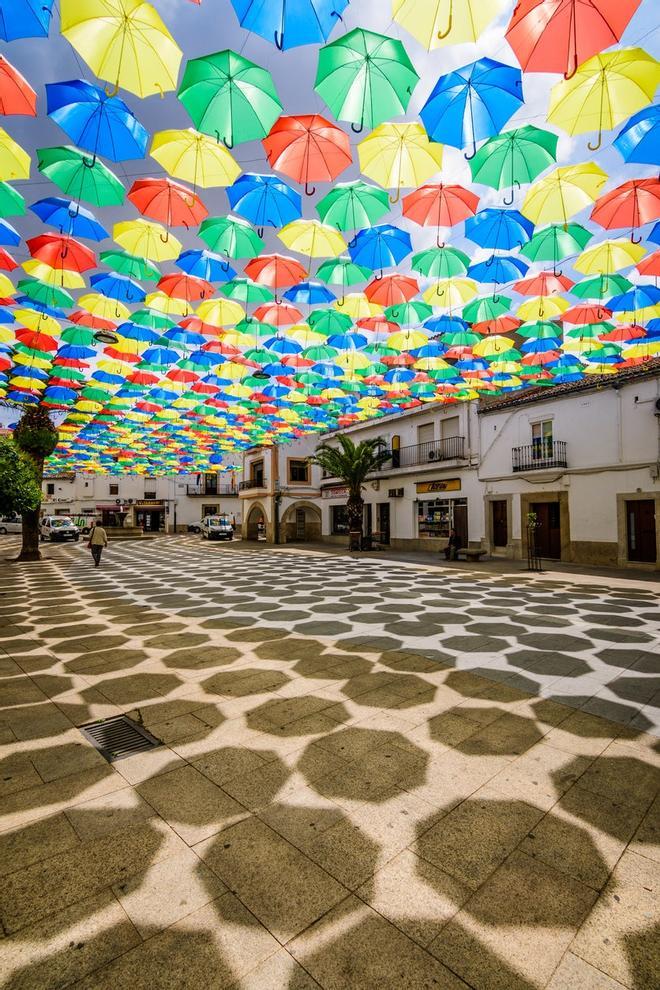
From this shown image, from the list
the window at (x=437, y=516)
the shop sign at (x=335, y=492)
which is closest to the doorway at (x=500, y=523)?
the window at (x=437, y=516)

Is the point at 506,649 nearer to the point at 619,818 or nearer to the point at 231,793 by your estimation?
the point at 619,818

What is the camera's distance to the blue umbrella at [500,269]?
8.08 meters

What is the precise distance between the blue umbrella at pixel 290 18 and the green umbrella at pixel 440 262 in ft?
14.1

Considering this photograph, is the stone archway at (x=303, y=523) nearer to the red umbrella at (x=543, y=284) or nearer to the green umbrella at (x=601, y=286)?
the red umbrella at (x=543, y=284)

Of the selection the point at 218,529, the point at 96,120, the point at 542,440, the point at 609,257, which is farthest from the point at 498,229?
the point at 218,529

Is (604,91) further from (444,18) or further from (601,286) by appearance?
(601,286)

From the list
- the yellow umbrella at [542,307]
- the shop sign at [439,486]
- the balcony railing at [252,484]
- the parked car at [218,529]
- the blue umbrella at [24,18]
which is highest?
the blue umbrella at [24,18]

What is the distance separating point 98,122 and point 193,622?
722 centimetres

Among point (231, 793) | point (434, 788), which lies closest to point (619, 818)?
point (434, 788)

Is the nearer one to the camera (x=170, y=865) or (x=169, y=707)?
(x=170, y=865)

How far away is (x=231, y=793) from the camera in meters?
2.93

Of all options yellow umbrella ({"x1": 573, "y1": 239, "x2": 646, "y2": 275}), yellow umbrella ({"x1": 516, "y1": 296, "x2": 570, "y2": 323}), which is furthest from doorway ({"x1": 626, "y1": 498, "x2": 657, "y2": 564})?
yellow umbrella ({"x1": 573, "y1": 239, "x2": 646, "y2": 275})

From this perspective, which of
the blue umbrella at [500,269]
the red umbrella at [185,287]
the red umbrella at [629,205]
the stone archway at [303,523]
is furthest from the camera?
the stone archway at [303,523]

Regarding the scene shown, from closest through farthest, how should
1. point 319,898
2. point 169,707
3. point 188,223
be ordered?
point 319,898, point 169,707, point 188,223
